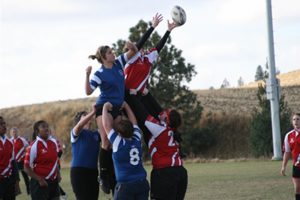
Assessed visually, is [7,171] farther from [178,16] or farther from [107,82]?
[178,16]

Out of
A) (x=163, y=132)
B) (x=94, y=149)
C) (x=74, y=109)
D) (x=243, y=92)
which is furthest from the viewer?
(x=243, y=92)

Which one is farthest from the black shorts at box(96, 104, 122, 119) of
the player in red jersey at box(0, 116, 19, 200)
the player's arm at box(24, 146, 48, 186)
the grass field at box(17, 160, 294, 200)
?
the grass field at box(17, 160, 294, 200)

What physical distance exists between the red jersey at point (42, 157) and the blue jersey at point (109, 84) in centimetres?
207

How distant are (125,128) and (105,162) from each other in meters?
1.75

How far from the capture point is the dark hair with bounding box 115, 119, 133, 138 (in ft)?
27.8

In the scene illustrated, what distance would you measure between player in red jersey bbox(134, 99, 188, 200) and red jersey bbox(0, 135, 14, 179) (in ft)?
14.7

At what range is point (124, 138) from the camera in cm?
855

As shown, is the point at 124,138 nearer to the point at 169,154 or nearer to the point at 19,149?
the point at 169,154

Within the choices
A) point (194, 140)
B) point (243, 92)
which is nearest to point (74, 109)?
point (194, 140)

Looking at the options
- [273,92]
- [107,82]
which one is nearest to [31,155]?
[107,82]

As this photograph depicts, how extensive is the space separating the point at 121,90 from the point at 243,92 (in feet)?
204

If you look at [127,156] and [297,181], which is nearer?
[127,156]

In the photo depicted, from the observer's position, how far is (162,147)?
31.0ft

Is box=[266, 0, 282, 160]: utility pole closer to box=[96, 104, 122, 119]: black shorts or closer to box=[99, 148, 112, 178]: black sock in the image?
box=[99, 148, 112, 178]: black sock
